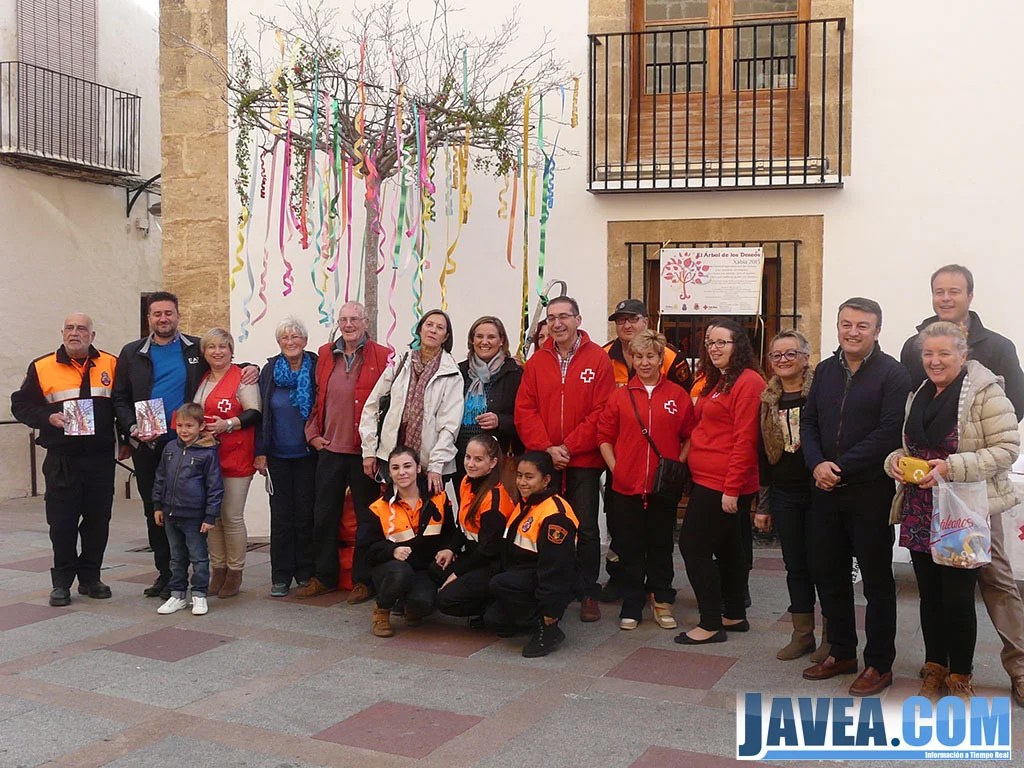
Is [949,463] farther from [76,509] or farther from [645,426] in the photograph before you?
[76,509]

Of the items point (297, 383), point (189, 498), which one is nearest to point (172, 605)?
point (189, 498)

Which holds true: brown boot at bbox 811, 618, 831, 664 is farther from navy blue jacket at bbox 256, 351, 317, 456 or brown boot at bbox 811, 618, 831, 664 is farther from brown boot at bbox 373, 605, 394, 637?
navy blue jacket at bbox 256, 351, 317, 456

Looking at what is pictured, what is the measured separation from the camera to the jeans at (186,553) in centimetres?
598

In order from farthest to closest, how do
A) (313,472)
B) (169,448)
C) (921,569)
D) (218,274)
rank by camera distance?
(218,274), (313,472), (169,448), (921,569)

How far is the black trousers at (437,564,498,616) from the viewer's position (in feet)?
17.5

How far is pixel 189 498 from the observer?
5.91 meters

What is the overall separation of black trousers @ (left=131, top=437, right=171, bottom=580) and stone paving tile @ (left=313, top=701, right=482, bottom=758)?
8.16ft

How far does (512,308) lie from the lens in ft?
27.2

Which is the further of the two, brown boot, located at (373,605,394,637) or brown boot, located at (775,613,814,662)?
brown boot, located at (373,605,394,637)

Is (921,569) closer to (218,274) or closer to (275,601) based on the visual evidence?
(275,601)

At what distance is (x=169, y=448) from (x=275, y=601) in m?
1.11

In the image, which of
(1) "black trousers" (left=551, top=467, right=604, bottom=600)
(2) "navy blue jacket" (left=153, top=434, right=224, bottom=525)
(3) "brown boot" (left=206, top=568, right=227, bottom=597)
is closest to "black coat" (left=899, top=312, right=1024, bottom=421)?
(1) "black trousers" (left=551, top=467, right=604, bottom=600)

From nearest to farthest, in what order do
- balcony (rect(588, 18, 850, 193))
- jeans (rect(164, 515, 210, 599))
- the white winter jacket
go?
1. the white winter jacket
2. jeans (rect(164, 515, 210, 599))
3. balcony (rect(588, 18, 850, 193))

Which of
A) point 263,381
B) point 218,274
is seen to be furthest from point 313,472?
point 218,274
